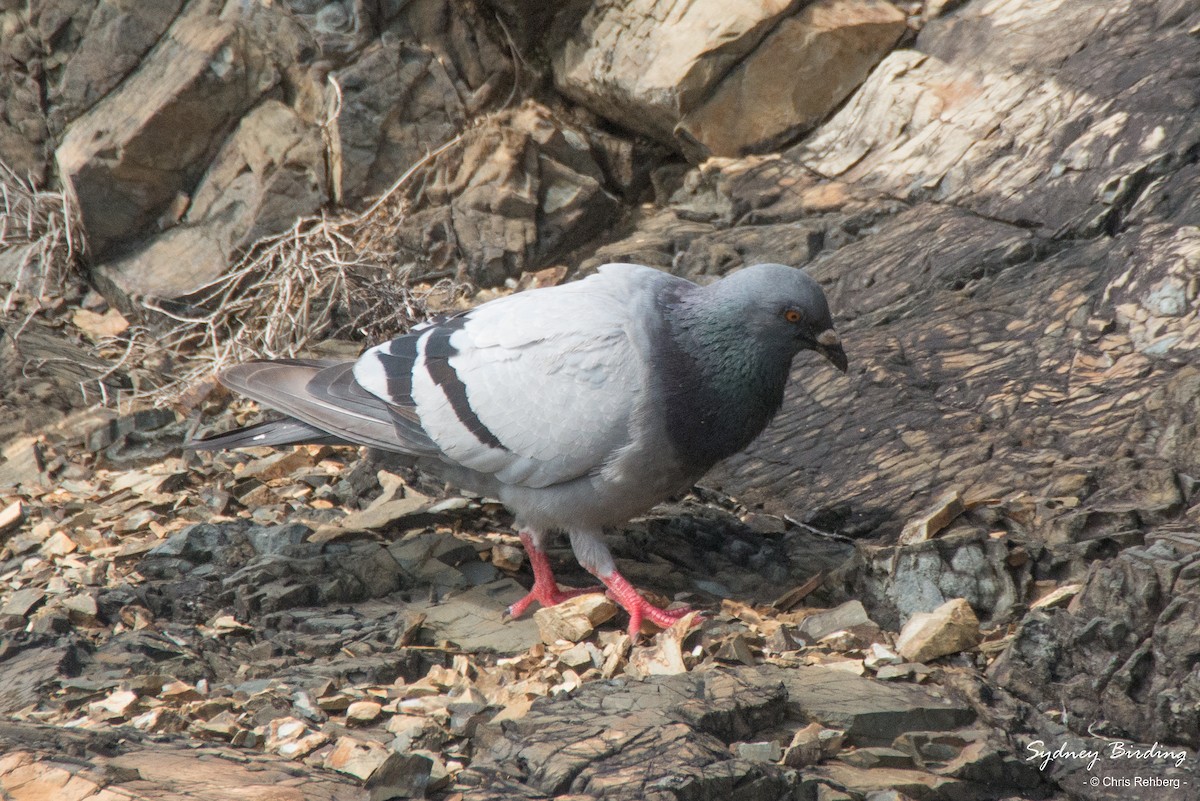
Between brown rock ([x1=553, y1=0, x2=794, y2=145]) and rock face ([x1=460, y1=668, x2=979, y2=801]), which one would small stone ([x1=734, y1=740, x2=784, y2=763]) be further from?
brown rock ([x1=553, y1=0, x2=794, y2=145])

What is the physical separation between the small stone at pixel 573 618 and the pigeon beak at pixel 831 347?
1170mm

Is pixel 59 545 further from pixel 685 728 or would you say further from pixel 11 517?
pixel 685 728

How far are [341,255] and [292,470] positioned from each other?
1377mm

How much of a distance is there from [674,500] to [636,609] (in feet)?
3.61

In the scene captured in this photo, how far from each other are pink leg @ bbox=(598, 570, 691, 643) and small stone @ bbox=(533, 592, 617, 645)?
0.23 ft

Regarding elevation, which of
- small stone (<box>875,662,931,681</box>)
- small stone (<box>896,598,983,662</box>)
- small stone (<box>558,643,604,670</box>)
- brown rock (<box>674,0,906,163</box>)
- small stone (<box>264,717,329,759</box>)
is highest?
brown rock (<box>674,0,906,163</box>)

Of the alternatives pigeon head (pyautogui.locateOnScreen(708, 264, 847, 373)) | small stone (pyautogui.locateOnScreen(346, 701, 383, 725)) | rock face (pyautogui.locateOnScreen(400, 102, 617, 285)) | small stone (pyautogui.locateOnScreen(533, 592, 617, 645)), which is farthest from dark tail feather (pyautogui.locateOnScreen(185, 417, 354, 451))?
rock face (pyautogui.locateOnScreen(400, 102, 617, 285))

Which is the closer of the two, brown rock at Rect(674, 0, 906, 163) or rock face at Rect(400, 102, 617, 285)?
brown rock at Rect(674, 0, 906, 163)

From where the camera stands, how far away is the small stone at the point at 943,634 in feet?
10.7

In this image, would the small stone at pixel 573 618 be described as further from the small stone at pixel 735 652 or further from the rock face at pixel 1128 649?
the rock face at pixel 1128 649

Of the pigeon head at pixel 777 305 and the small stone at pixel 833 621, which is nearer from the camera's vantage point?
the small stone at pixel 833 621

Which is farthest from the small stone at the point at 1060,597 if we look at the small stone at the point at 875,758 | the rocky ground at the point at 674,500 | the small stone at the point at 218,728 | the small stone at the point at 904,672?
the small stone at the point at 218,728

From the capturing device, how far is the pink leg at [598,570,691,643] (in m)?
3.74

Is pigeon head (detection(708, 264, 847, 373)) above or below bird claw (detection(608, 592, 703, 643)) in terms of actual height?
above
